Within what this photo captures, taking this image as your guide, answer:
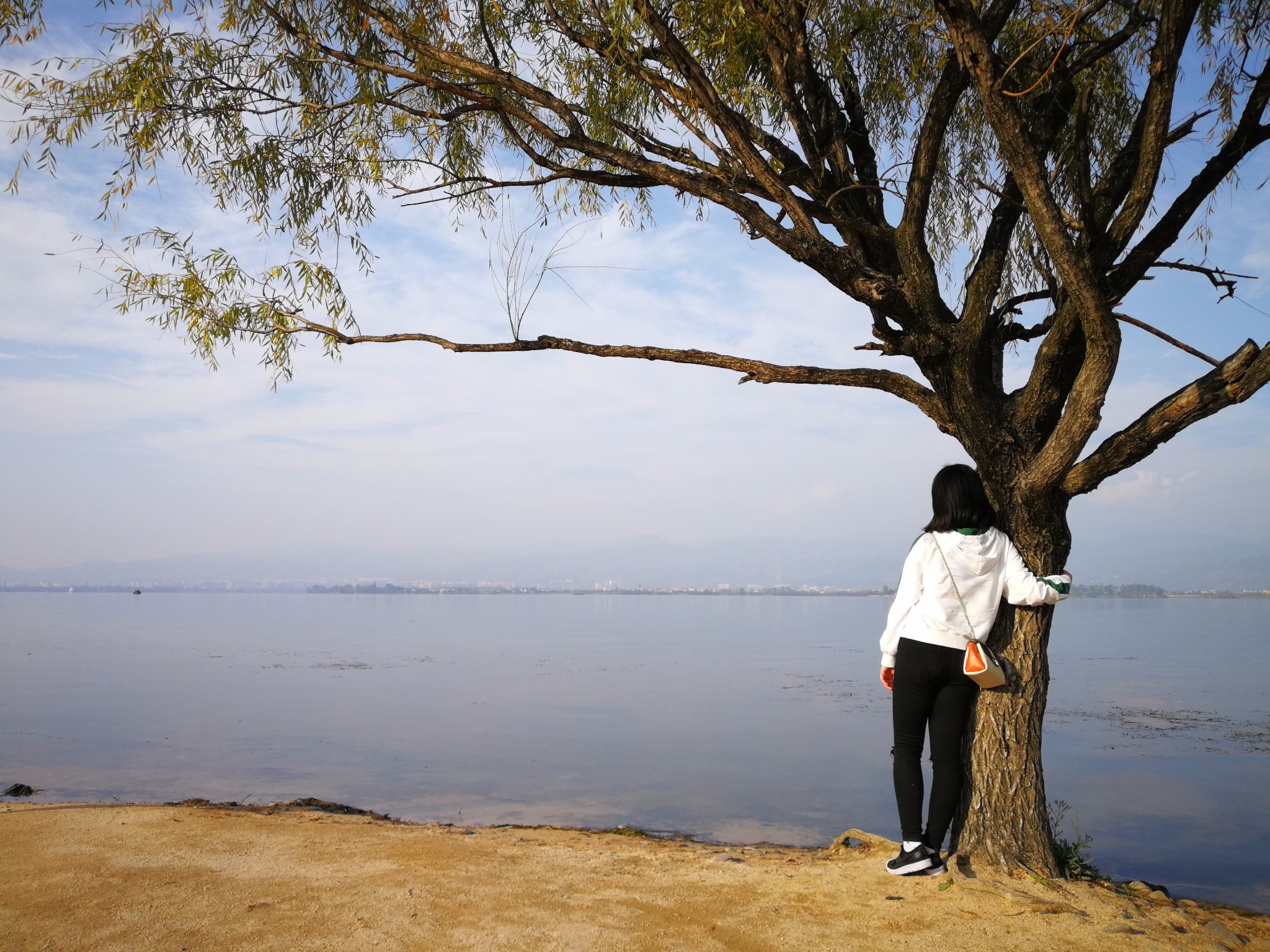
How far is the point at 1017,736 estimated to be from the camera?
4.06 m

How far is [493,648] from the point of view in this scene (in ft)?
76.3

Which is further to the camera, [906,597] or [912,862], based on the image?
[906,597]

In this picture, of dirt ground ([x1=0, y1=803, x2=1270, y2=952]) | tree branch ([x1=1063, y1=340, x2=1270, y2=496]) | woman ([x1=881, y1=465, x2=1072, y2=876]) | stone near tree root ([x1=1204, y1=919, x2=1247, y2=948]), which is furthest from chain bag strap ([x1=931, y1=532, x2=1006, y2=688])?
stone near tree root ([x1=1204, y1=919, x2=1247, y2=948])

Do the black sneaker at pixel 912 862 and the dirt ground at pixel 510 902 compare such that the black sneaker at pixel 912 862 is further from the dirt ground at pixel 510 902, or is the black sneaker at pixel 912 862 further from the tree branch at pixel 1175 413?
the tree branch at pixel 1175 413

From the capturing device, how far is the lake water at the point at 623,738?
7.41m

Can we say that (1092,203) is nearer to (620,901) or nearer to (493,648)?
(620,901)

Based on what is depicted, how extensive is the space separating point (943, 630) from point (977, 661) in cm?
19

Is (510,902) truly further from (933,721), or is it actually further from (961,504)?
(961,504)

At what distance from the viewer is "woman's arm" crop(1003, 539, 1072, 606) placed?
3.98 m

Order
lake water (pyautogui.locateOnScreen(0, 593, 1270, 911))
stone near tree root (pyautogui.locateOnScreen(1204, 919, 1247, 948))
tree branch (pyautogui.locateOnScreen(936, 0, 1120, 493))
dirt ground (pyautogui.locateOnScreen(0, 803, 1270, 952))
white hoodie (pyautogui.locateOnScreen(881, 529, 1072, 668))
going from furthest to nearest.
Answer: lake water (pyautogui.locateOnScreen(0, 593, 1270, 911)) → white hoodie (pyautogui.locateOnScreen(881, 529, 1072, 668)) → tree branch (pyautogui.locateOnScreen(936, 0, 1120, 493)) → stone near tree root (pyautogui.locateOnScreen(1204, 919, 1247, 948)) → dirt ground (pyautogui.locateOnScreen(0, 803, 1270, 952))

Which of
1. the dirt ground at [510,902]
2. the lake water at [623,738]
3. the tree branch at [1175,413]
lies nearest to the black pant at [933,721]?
the dirt ground at [510,902]

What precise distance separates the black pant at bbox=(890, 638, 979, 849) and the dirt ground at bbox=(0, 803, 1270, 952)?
0.29 m

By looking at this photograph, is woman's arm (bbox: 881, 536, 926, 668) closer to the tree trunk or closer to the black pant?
the black pant

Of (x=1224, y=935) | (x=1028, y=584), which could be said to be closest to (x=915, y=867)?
(x=1224, y=935)
